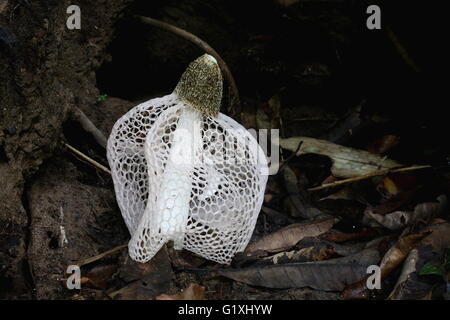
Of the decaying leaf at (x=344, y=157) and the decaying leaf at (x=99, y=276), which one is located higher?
the decaying leaf at (x=344, y=157)

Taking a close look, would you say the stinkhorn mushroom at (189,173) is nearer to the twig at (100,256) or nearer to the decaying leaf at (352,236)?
the twig at (100,256)

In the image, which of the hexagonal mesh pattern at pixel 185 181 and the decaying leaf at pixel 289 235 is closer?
the hexagonal mesh pattern at pixel 185 181

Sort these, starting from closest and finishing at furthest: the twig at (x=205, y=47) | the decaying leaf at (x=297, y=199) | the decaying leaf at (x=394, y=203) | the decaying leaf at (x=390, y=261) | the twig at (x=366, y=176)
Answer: the decaying leaf at (x=390, y=261) < the decaying leaf at (x=394, y=203) < the decaying leaf at (x=297, y=199) < the twig at (x=366, y=176) < the twig at (x=205, y=47)

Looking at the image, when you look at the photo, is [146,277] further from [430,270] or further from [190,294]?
[430,270]

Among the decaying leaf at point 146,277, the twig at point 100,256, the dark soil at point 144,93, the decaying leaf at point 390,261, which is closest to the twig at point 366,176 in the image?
the dark soil at point 144,93

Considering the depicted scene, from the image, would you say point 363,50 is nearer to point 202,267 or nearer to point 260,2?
point 260,2

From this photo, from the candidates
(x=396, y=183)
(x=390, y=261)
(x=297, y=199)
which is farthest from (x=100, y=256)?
(x=396, y=183)
